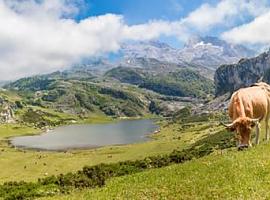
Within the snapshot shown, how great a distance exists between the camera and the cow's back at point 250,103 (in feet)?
99.8

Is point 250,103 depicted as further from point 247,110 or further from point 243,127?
point 243,127

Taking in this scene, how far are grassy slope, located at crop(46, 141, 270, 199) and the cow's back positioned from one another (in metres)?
3.13

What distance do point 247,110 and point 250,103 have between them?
772mm

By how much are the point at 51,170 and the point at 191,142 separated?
7887 centimetres

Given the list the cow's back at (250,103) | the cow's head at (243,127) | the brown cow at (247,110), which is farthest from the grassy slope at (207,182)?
the cow's back at (250,103)

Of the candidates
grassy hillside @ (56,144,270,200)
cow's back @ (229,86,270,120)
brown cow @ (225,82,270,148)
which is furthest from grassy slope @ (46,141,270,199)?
cow's back @ (229,86,270,120)

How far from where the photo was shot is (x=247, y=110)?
1201 inches

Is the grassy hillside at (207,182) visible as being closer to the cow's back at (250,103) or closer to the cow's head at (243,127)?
the cow's head at (243,127)

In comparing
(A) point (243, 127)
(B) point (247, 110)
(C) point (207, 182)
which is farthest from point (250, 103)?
(C) point (207, 182)

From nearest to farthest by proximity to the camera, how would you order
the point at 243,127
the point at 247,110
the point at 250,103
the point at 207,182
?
the point at 207,182
the point at 243,127
the point at 247,110
the point at 250,103

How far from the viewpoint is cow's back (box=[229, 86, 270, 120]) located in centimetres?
3040

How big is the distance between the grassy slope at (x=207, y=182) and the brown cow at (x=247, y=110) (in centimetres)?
131

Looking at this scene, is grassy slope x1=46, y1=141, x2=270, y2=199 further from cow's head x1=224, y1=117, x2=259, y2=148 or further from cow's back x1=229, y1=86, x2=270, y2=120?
cow's back x1=229, y1=86, x2=270, y2=120

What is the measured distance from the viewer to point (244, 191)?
19953mm
